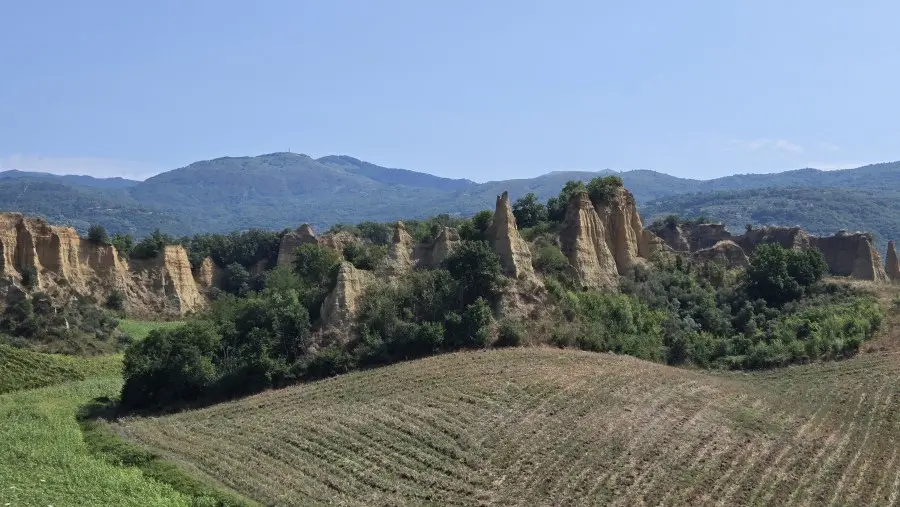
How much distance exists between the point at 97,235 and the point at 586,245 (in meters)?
39.3

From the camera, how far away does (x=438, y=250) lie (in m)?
52.2

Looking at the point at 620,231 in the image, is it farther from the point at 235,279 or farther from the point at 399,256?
the point at 235,279

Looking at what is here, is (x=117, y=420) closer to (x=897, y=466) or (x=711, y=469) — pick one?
(x=711, y=469)

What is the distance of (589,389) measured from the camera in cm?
3856

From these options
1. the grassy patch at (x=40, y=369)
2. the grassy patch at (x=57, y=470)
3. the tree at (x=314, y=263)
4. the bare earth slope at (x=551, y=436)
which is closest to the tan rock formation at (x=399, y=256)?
the tree at (x=314, y=263)

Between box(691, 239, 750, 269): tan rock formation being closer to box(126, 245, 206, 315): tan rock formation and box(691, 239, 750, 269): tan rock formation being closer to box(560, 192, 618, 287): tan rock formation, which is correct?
box(560, 192, 618, 287): tan rock formation

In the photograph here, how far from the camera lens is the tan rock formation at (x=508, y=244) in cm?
5031

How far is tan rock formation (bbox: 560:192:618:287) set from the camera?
55438 millimetres

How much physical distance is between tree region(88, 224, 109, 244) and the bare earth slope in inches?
1393

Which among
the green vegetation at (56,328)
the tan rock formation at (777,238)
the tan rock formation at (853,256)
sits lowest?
the green vegetation at (56,328)

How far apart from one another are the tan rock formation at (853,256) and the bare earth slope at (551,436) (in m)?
27.3

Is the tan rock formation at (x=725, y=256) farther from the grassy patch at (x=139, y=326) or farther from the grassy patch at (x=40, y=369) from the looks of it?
the grassy patch at (x=40, y=369)

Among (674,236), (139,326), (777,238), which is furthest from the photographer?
(674,236)

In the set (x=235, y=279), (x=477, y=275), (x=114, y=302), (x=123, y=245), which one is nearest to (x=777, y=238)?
(x=477, y=275)
